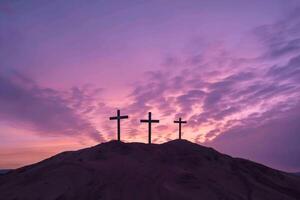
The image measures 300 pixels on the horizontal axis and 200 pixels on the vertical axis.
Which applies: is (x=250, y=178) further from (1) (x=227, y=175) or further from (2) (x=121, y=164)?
(2) (x=121, y=164)

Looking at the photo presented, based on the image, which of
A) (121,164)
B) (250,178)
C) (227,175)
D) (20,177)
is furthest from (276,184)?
(20,177)

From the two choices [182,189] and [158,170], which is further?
[158,170]

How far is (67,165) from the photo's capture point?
82.3 ft

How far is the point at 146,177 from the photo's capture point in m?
23.0

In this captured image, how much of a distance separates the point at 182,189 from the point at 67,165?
7.39 meters

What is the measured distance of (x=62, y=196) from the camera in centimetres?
2136

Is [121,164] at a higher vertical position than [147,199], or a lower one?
higher

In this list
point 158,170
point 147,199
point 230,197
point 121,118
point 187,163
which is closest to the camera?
point 147,199

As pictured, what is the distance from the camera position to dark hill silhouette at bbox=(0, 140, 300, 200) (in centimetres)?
2167

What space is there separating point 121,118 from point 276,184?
12.2 meters

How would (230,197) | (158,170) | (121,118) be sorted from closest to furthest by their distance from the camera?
(230,197) < (158,170) < (121,118)

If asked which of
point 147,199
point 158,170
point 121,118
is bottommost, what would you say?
point 147,199

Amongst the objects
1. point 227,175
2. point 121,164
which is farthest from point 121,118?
point 227,175

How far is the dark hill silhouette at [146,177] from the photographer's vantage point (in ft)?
71.1
